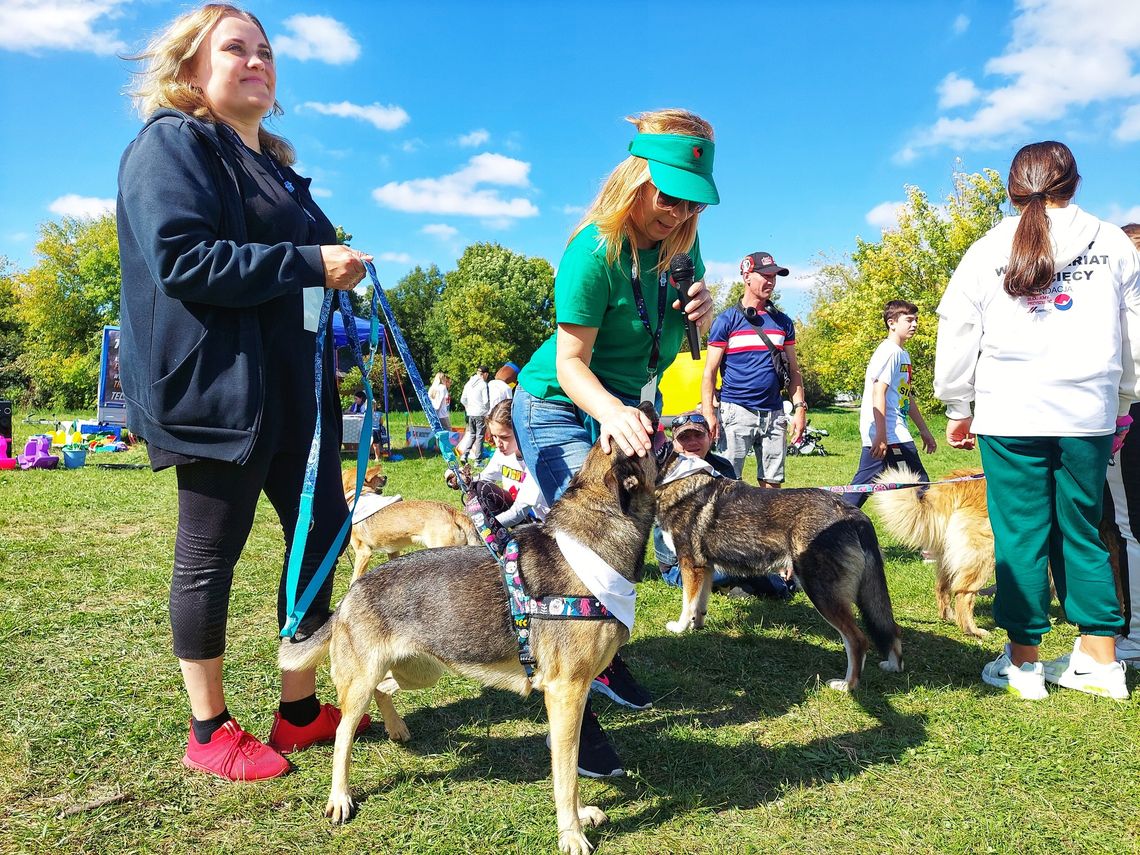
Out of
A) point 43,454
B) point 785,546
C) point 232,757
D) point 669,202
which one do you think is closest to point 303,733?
point 232,757

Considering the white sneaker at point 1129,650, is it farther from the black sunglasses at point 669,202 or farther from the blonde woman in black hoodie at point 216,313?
the blonde woman in black hoodie at point 216,313

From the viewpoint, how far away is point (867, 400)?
691 cm

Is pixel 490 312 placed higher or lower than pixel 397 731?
higher

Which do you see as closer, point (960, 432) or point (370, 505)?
point (960, 432)

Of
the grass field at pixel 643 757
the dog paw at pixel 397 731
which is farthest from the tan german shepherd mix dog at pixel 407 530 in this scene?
the dog paw at pixel 397 731

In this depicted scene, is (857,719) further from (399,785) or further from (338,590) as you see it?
(338,590)

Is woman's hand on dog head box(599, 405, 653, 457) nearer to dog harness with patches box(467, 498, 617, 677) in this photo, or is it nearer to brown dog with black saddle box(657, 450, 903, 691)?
dog harness with patches box(467, 498, 617, 677)

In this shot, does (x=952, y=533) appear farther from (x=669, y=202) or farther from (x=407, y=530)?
(x=407, y=530)

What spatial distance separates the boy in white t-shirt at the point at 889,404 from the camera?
22.0 feet

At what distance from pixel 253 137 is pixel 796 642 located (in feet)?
14.9

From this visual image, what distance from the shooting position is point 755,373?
6.39 meters

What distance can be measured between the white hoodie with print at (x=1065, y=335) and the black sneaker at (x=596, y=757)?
2783mm

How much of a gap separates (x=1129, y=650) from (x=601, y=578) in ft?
12.9

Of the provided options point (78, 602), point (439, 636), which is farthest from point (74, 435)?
point (439, 636)
